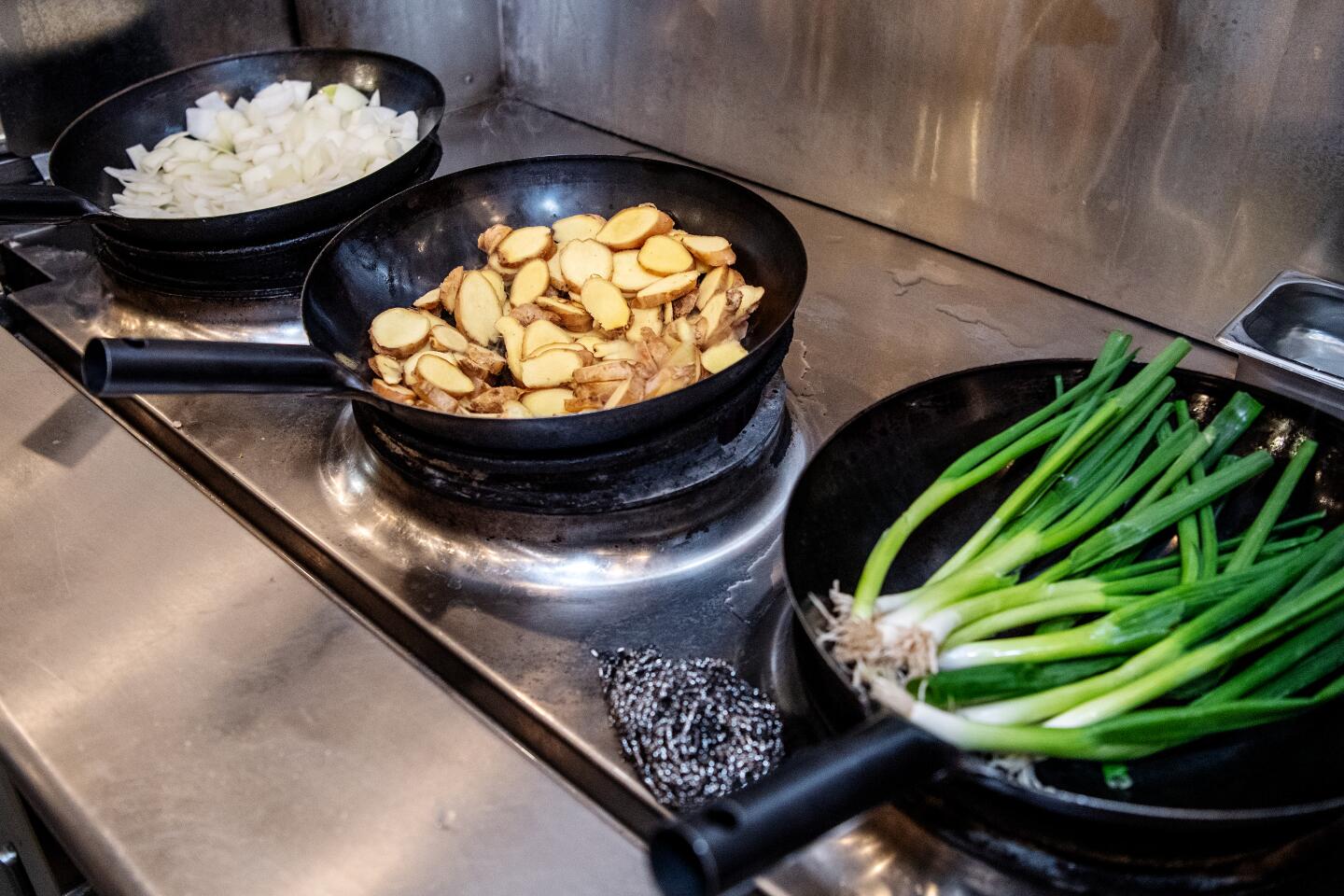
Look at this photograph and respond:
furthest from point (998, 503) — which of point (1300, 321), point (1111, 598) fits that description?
point (1300, 321)

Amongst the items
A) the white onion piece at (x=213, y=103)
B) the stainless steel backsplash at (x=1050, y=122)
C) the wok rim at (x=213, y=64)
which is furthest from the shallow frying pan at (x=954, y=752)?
the white onion piece at (x=213, y=103)

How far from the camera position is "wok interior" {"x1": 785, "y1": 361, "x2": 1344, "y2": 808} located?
81 centimetres

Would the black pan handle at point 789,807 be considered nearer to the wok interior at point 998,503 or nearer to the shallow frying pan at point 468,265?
the wok interior at point 998,503

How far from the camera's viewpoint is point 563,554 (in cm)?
109

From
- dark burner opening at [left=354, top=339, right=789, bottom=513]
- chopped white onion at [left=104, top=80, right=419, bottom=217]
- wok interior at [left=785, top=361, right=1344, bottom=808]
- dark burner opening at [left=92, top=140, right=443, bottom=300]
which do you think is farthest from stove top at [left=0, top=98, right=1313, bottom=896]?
chopped white onion at [left=104, top=80, right=419, bottom=217]

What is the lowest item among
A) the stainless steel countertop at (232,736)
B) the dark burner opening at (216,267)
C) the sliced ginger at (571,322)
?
the stainless steel countertop at (232,736)

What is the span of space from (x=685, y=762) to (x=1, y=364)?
42.7 inches

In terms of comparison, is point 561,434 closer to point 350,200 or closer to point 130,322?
point 350,200

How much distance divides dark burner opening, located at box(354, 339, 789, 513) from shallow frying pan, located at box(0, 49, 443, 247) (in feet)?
1.33

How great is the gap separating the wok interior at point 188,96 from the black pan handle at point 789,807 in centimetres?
124

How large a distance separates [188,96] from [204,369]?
100 centimetres

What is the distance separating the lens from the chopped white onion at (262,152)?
1.57 metres

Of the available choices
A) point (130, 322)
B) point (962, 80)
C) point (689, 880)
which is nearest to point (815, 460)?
point (689, 880)

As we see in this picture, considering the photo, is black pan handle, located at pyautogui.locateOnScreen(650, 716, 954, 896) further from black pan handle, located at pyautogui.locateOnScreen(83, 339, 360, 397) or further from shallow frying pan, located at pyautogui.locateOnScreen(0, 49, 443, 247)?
shallow frying pan, located at pyautogui.locateOnScreen(0, 49, 443, 247)
